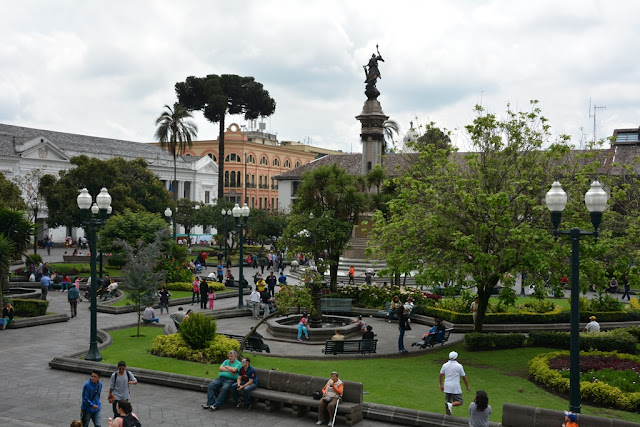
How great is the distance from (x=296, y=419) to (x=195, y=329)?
501cm

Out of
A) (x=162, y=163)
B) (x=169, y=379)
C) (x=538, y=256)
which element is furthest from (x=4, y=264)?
(x=162, y=163)

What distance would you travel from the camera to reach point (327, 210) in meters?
26.5

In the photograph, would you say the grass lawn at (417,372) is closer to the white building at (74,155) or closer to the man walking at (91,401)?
the man walking at (91,401)

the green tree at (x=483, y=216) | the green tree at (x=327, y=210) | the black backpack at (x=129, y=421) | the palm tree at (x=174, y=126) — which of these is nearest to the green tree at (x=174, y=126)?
the palm tree at (x=174, y=126)

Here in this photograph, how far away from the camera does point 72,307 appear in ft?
80.5

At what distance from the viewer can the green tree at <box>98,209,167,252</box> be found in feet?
109

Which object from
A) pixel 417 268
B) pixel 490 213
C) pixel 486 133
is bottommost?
pixel 417 268

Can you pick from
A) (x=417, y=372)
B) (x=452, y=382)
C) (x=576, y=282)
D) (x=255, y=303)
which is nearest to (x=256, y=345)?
(x=417, y=372)

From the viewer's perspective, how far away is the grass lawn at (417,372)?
12.8 meters

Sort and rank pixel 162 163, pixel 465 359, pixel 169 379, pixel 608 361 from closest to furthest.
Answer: pixel 169 379, pixel 608 361, pixel 465 359, pixel 162 163

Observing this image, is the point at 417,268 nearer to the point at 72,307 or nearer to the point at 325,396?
the point at 325,396

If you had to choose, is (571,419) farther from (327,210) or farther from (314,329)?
(327,210)

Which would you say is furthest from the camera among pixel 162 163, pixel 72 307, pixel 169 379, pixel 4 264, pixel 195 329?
pixel 162 163

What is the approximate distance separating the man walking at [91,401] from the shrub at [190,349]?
17.4 feet
